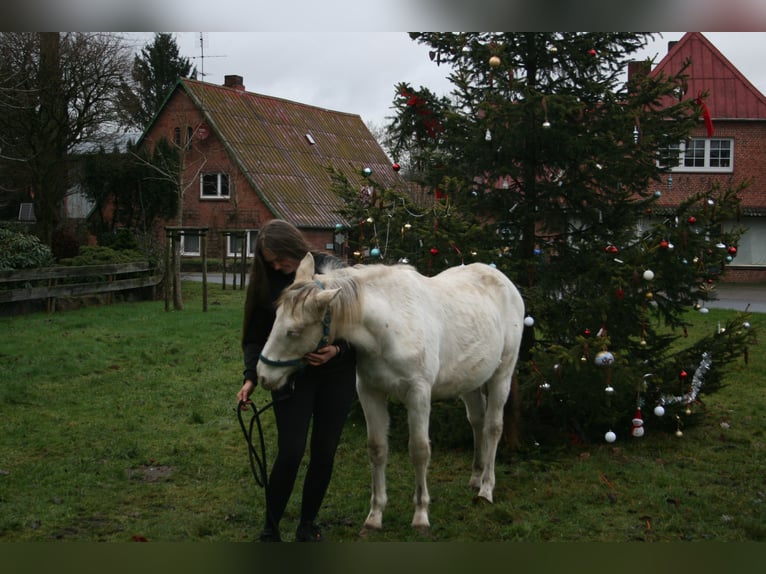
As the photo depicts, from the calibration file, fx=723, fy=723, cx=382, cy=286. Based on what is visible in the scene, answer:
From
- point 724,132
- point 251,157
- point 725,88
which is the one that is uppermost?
point 725,88

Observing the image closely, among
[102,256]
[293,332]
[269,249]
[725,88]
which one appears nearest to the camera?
[293,332]

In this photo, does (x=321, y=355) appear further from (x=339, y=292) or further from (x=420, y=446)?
(x=420, y=446)

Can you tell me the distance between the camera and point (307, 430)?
13.1ft

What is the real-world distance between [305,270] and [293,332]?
0.37m

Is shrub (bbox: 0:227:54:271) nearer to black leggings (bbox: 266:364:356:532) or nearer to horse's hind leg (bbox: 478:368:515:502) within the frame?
horse's hind leg (bbox: 478:368:515:502)

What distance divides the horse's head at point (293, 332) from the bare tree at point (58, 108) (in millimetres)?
12130

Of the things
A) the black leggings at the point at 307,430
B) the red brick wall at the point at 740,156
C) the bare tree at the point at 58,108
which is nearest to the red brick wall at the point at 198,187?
the bare tree at the point at 58,108

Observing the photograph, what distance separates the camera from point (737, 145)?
23547 mm

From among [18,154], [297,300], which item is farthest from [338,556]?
[18,154]

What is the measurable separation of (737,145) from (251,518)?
23.4 metres

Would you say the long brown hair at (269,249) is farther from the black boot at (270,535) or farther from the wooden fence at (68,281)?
the wooden fence at (68,281)

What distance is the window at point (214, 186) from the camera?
2265cm

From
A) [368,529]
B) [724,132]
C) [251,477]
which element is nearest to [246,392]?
[368,529]

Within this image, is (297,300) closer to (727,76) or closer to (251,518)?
(251,518)
